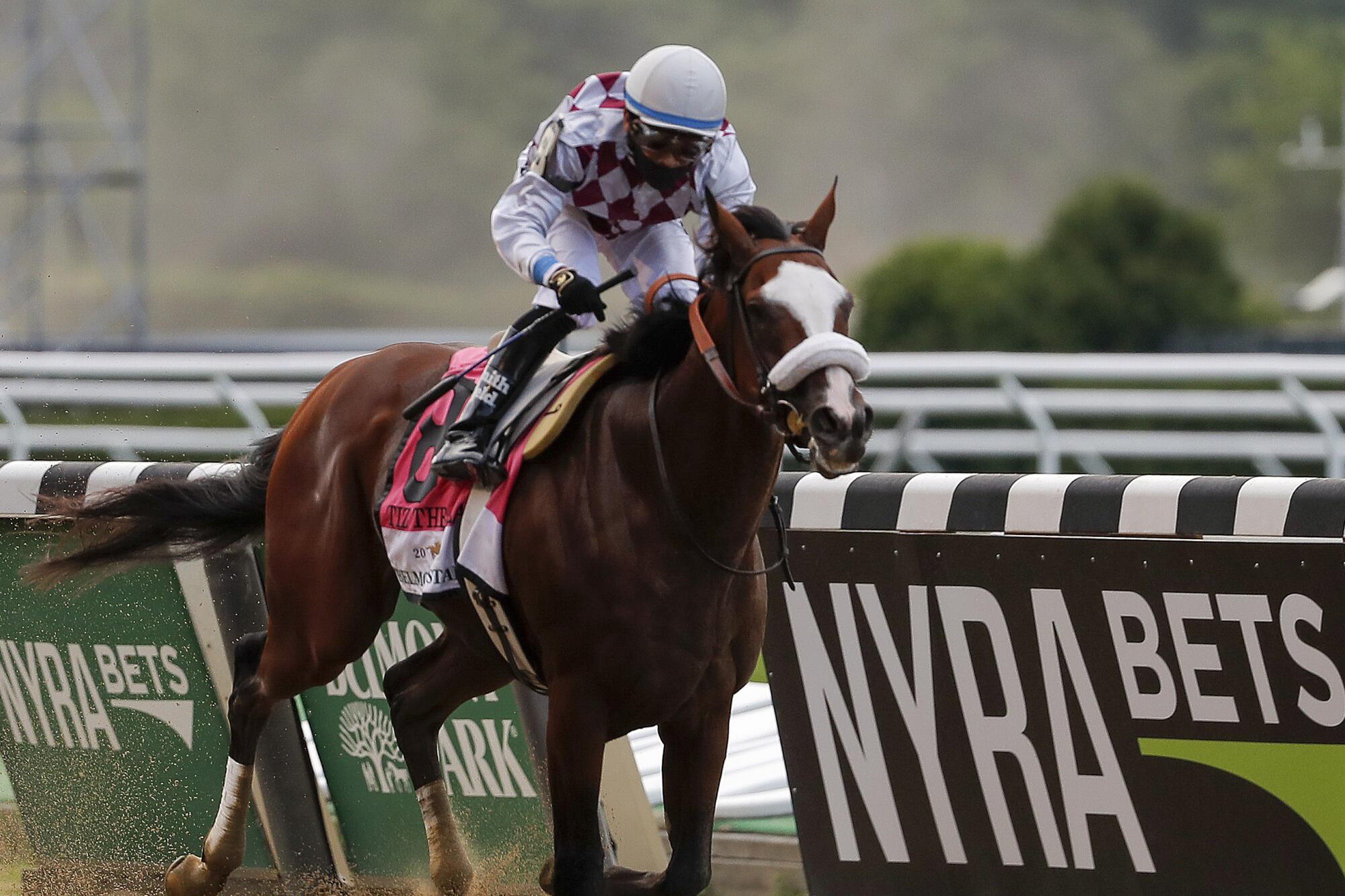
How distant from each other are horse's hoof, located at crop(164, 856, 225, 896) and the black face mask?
6.45ft

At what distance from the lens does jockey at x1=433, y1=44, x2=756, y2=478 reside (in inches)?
144

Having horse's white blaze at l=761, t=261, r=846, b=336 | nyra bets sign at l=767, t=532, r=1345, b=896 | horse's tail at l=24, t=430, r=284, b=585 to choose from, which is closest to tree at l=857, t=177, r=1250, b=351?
horse's tail at l=24, t=430, r=284, b=585

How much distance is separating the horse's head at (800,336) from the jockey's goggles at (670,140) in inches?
12.3

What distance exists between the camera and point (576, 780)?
3482 millimetres

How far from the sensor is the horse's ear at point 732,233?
334cm

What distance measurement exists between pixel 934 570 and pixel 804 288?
967mm

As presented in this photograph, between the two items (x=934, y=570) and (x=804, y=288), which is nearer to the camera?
(x=804, y=288)

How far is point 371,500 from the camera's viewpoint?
169 inches

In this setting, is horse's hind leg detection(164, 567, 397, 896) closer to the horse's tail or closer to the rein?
the horse's tail

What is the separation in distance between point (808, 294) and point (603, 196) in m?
0.91

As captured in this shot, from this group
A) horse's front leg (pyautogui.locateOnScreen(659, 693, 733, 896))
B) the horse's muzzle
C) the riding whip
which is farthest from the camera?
the riding whip

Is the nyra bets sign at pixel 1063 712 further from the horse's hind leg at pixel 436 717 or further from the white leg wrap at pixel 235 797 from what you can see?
the white leg wrap at pixel 235 797

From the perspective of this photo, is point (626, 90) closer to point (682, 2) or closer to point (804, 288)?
point (804, 288)

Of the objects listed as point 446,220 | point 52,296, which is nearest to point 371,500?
point 52,296
